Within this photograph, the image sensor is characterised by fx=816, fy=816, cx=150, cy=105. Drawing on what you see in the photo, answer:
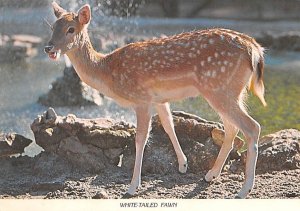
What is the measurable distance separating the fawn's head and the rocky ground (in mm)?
505

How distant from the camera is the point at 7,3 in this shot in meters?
4.88

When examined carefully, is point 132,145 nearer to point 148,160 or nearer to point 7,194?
point 148,160

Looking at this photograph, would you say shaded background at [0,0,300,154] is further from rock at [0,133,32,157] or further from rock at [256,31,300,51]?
rock at [0,133,32,157]

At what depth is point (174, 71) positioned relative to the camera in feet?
10.2

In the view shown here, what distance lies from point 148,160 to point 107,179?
20 cm

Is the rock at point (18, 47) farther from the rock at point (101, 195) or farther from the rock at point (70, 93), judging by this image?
the rock at point (101, 195)

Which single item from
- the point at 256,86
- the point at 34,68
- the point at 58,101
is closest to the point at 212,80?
the point at 256,86

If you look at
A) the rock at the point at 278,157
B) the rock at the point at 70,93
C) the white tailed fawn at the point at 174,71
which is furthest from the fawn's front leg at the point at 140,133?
the rock at the point at 70,93

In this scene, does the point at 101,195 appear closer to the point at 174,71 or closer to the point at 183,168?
the point at 183,168

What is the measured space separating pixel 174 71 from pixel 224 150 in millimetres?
409

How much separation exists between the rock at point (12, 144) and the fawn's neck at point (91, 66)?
1.95 ft

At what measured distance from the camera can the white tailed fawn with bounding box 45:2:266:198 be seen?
3047 millimetres

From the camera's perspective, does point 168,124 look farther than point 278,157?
No

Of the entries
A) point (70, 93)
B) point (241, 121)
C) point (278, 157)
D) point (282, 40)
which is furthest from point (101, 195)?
point (282, 40)
